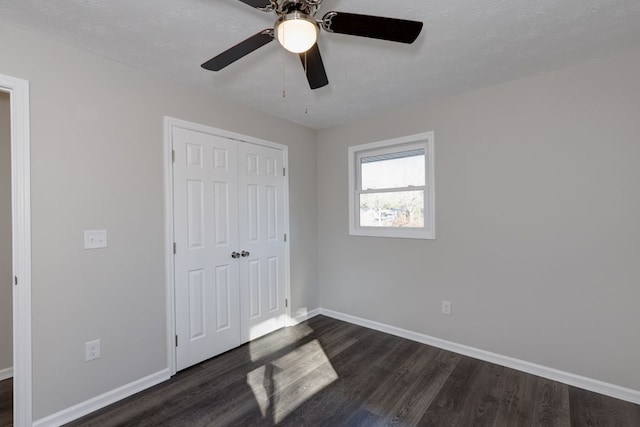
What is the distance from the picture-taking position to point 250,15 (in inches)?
65.9

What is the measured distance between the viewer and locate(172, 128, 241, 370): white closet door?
99.9 inches

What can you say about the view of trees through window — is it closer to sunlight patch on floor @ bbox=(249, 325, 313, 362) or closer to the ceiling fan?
sunlight patch on floor @ bbox=(249, 325, 313, 362)

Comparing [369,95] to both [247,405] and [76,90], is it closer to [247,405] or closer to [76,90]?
[76,90]

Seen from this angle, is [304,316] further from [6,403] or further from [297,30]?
[297,30]

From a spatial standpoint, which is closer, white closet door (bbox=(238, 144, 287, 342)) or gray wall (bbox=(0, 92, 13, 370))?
gray wall (bbox=(0, 92, 13, 370))

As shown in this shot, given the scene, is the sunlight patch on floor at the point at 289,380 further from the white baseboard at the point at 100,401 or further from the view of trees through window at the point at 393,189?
the view of trees through window at the point at 393,189

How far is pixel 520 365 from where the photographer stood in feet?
8.22

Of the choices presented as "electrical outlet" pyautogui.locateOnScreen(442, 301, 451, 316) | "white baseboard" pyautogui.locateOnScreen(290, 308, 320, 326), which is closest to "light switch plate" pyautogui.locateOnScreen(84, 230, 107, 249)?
"white baseboard" pyautogui.locateOnScreen(290, 308, 320, 326)

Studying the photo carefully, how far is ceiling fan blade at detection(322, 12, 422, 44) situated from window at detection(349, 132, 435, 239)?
180 cm

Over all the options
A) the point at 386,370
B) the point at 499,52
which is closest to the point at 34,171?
the point at 386,370

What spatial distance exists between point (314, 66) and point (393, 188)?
1980 millimetres

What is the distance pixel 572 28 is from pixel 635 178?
1.13 metres

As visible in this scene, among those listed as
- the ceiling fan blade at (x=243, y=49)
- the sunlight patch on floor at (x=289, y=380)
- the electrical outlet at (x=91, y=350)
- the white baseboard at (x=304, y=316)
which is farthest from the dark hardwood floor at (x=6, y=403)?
the ceiling fan blade at (x=243, y=49)

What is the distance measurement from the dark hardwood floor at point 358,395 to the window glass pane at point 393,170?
1727mm
